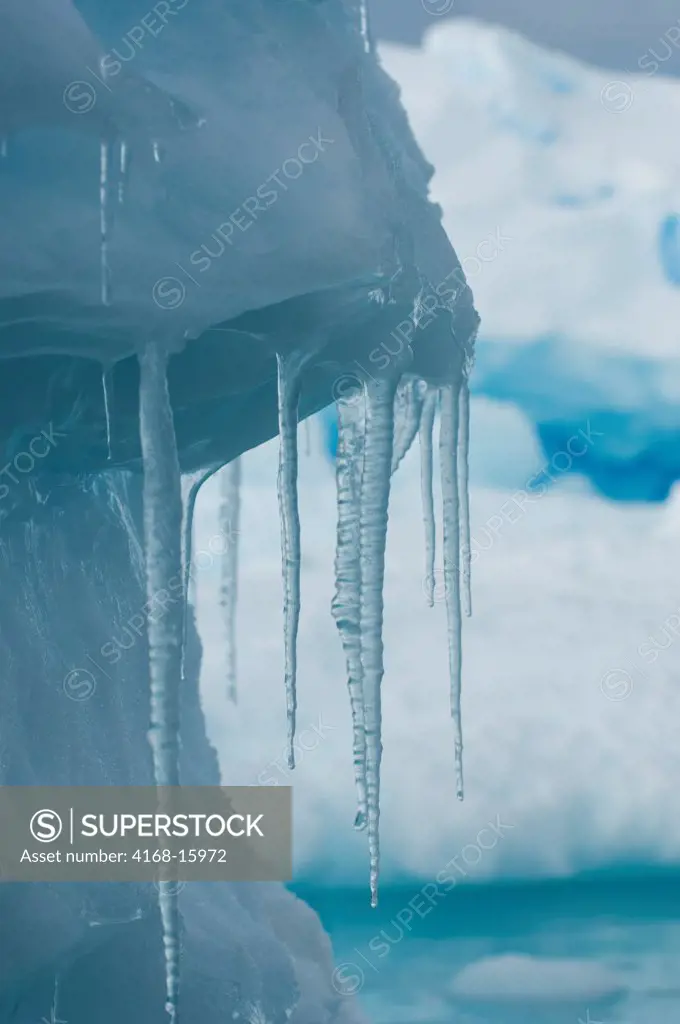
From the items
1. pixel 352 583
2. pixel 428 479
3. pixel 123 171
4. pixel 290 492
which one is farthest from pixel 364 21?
pixel 352 583

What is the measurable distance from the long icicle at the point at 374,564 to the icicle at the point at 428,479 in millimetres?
536

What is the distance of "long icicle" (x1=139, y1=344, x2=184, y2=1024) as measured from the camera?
319 centimetres

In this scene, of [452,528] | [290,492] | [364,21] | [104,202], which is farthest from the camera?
[452,528]

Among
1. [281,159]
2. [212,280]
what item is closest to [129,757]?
[212,280]

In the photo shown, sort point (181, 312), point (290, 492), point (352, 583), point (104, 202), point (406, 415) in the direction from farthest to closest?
point (406, 415) < point (352, 583) < point (290, 492) < point (181, 312) < point (104, 202)

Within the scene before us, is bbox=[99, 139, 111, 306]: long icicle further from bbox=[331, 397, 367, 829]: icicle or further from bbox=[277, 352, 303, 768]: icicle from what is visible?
bbox=[331, 397, 367, 829]: icicle

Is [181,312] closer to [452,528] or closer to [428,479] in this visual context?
[452,528]

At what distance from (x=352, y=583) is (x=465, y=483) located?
3.33 feet

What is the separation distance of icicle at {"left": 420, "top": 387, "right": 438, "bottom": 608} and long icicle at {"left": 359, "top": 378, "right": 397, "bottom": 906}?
54 centimetres

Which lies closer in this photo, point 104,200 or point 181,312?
point 104,200

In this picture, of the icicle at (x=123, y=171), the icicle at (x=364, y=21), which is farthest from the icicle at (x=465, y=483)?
the icicle at (x=123, y=171)

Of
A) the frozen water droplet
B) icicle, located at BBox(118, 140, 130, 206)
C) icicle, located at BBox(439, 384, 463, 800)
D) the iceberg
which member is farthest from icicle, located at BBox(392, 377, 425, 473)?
icicle, located at BBox(118, 140, 130, 206)

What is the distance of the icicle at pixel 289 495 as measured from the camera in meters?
3.57

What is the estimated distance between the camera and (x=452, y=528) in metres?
4.36
